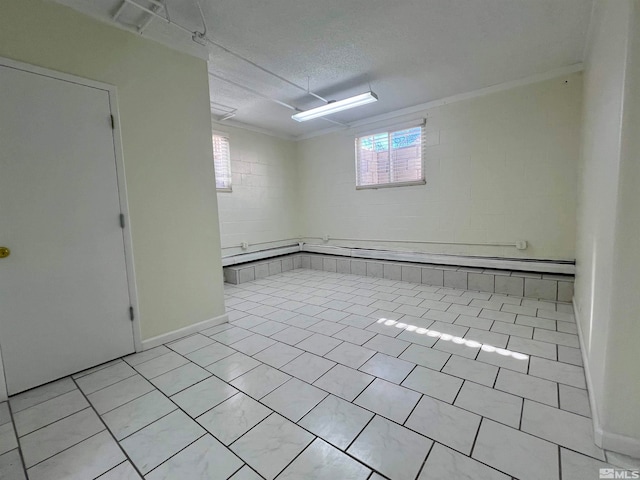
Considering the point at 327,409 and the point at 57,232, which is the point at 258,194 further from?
the point at 327,409

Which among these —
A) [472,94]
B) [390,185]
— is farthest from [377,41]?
[390,185]

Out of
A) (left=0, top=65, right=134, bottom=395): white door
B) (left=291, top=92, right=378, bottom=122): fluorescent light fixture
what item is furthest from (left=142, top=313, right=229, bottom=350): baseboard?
(left=291, top=92, right=378, bottom=122): fluorescent light fixture

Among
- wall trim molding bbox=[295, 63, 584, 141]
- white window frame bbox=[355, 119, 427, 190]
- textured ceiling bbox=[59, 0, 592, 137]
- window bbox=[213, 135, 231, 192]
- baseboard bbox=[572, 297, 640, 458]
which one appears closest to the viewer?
baseboard bbox=[572, 297, 640, 458]

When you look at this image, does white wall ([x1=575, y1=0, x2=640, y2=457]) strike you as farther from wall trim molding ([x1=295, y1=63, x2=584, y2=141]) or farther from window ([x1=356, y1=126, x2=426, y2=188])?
window ([x1=356, y1=126, x2=426, y2=188])

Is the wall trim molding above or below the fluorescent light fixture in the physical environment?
above

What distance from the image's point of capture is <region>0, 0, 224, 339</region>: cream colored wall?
2008 mm

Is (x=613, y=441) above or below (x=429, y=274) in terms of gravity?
below

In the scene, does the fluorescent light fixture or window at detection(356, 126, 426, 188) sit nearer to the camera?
the fluorescent light fixture

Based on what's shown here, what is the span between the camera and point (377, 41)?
2.65m

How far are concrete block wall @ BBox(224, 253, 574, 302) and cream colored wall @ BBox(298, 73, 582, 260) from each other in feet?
1.02

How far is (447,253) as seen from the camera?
4305 mm

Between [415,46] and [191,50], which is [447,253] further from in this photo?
[191,50]

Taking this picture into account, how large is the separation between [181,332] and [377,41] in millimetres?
3278

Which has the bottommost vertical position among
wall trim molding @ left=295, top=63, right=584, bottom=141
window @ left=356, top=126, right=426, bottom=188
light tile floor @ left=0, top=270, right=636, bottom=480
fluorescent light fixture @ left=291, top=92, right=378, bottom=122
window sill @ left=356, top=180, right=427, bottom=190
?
light tile floor @ left=0, top=270, right=636, bottom=480
